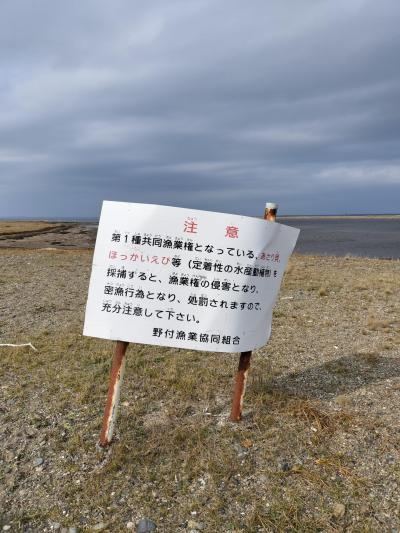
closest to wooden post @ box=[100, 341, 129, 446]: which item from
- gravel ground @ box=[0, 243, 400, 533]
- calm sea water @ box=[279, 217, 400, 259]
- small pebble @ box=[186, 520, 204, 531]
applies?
gravel ground @ box=[0, 243, 400, 533]

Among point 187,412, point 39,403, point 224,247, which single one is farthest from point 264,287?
point 39,403

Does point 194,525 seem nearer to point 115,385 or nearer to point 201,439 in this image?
point 201,439

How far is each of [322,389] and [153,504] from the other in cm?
305

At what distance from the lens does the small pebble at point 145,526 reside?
3352mm

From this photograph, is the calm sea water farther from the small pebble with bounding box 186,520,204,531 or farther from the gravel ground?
the small pebble with bounding box 186,520,204,531

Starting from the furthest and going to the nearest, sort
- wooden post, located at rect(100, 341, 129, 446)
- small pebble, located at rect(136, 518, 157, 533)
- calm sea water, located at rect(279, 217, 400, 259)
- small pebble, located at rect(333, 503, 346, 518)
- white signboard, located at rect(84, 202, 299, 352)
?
calm sea water, located at rect(279, 217, 400, 259), wooden post, located at rect(100, 341, 129, 446), white signboard, located at rect(84, 202, 299, 352), small pebble, located at rect(333, 503, 346, 518), small pebble, located at rect(136, 518, 157, 533)

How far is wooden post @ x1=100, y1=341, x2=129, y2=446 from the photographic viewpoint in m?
4.27

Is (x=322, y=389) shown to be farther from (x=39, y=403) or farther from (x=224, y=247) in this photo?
(x=39, y=403)

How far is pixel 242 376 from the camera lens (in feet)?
15.6

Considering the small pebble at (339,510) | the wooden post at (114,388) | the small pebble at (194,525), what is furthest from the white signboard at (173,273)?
the small pebble at (339,510)

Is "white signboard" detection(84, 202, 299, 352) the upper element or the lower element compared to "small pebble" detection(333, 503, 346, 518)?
upper

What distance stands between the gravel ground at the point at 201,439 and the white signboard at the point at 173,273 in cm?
117

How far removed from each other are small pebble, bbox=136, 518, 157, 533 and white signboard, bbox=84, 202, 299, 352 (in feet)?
4.91

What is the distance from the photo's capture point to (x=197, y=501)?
11.9ft
